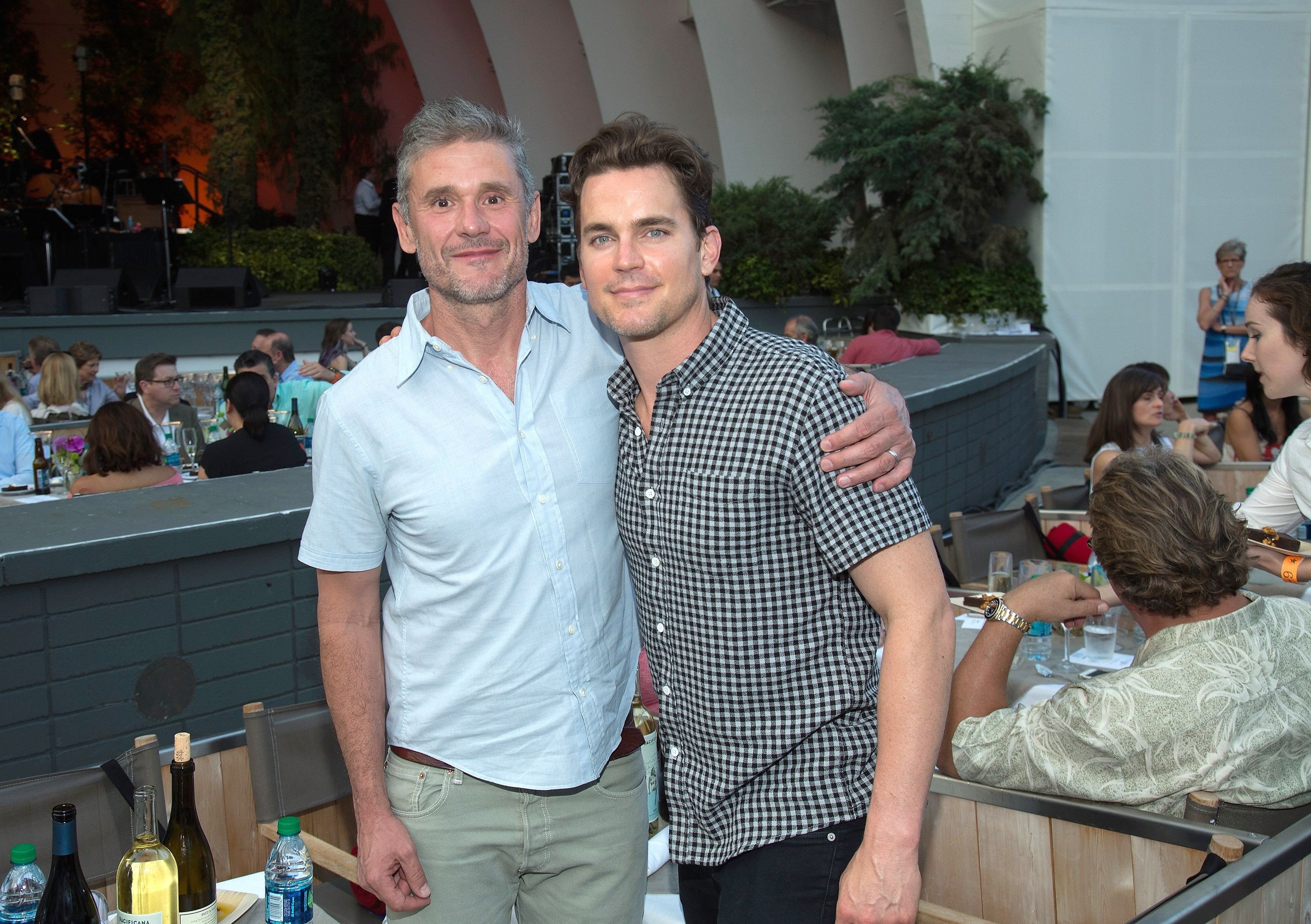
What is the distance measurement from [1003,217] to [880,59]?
11.5ft

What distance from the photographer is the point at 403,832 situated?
5.69 feet

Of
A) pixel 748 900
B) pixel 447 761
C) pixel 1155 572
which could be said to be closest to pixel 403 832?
pixel 447 761

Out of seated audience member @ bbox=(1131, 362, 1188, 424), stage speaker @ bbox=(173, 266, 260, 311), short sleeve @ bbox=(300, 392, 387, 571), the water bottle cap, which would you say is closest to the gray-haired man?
short sleeve @ bbox=(300, 392, 387, 571)

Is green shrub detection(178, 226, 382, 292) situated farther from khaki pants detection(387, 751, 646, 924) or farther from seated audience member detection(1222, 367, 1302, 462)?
khaki pants detection(387, 751, 646, 924)

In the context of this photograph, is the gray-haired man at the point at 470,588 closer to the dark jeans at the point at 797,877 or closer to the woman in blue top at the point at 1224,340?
the dark jeans at the point at 797,877

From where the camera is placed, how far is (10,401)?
267 inches

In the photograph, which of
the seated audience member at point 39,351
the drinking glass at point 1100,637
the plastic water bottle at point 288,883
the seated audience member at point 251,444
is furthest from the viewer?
the seated audience member at point 39,351

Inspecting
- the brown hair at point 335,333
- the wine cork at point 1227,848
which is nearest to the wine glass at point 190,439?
the brown hair at point 335,333

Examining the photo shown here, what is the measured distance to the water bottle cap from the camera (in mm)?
1795

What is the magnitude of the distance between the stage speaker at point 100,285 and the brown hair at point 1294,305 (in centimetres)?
1183

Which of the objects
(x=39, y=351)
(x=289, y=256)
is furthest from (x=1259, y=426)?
(x=289, y=256)

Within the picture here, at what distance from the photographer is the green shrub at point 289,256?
1783cm

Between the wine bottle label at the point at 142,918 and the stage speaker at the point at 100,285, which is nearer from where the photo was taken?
the wine bottle label at the point at 142,918

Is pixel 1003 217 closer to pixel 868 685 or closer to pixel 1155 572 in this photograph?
pixel 1155 572
